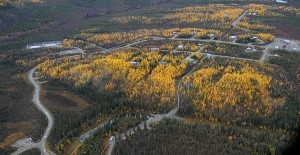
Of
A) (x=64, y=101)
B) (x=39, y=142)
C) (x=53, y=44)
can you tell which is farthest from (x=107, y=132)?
(x=53, y=44)

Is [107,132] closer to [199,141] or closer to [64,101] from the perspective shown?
[199,141]

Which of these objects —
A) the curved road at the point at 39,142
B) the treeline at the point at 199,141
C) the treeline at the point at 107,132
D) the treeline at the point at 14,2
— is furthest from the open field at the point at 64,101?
the treeline at the point at 14,2

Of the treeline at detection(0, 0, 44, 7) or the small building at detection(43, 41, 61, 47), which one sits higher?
the treeline at detection(0, 0, 44, 7)

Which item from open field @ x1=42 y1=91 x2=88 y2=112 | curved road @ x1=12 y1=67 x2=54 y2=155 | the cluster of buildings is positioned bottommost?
curved road @ x1=12 y1=67 x2=54 y2=155

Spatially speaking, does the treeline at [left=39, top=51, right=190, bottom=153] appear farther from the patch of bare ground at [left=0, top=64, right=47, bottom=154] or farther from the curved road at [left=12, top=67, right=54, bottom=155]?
the patch of bare ground at [left=0, top=64, right=47, bottom=154]

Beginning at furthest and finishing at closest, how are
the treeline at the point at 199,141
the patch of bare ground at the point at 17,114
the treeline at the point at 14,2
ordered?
the treeline at the point at 14,2
the patch of bare ground at the point at 17,114
the treeline at the point at 199,141

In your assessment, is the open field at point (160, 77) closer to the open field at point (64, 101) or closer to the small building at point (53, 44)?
the open field at point (64, 101)

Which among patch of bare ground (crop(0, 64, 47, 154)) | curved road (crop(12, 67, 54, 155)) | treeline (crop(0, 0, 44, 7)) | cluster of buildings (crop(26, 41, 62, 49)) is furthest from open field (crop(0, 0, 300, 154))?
treeline (crop(0, 0, 44, 7))

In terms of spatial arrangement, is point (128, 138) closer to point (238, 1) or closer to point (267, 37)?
point (267, 37)
